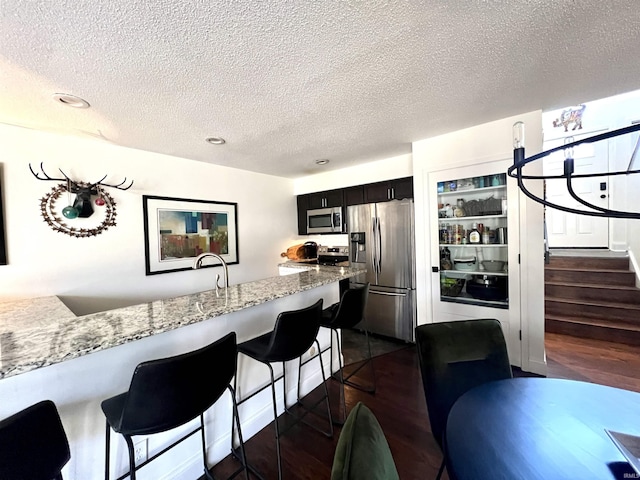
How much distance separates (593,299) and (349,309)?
11.7 feet

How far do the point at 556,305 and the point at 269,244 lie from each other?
4054 mm

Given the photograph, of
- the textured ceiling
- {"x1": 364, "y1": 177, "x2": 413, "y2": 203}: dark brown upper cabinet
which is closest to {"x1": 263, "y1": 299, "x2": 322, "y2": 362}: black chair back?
the textured ceiling

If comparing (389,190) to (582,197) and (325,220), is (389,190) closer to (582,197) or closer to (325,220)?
(325,220)

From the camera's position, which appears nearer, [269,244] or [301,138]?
[301,138]

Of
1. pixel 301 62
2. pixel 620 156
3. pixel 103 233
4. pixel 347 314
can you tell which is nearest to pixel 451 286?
pixel 347 314

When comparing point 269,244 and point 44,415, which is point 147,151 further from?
point 44,415

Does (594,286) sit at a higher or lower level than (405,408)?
higher

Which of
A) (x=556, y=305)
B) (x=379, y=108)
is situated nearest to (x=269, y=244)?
(x=379, y=108)

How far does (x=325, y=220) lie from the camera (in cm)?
421

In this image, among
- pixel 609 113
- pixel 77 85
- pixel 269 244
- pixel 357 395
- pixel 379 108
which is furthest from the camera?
pixel 269 244

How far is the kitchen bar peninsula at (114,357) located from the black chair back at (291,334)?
8.8 inches

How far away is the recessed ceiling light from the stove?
3.18m

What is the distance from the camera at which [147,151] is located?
294cm

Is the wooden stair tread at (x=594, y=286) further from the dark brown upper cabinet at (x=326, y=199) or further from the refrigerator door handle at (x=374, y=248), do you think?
the dark brown upper cabinet at (x=326, y=199)
